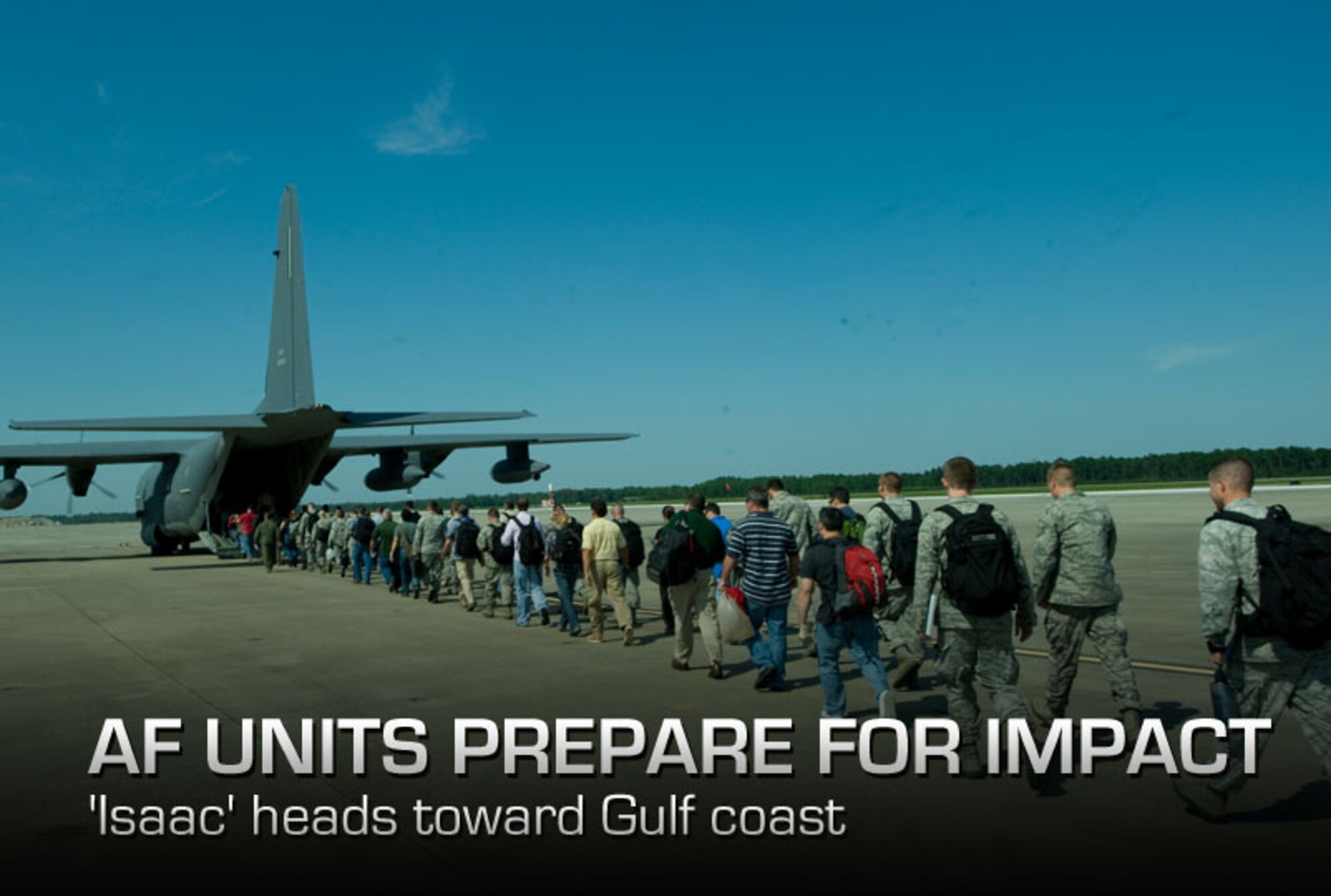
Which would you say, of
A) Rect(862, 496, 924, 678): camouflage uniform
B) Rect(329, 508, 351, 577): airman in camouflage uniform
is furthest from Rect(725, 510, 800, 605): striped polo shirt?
Rect(329, 508, 351, 577): airman in camouflage uniform

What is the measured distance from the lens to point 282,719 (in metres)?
7.71

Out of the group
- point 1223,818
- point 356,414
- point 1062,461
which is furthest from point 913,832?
point 356,414

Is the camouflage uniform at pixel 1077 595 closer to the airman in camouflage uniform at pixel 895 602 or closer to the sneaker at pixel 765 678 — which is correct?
the airman in camouflage uniform at pixel 895 602

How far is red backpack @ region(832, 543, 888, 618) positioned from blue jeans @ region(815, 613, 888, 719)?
0.30 feet

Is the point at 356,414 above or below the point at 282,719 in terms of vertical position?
above

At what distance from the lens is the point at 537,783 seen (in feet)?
19.3

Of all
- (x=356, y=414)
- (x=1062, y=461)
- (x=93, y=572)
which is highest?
(x=356, y=414)

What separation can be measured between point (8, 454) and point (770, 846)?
30752 millimetres

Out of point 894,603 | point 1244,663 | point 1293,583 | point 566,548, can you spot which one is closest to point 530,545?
point 566,548

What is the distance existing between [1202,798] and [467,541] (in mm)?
11598

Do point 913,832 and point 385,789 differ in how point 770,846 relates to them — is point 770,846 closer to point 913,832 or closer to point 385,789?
point 913,832

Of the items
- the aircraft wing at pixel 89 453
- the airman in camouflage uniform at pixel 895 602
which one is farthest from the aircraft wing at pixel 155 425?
the airman in camouflage uniform at pixel 895 602

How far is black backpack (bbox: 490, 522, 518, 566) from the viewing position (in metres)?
13.7

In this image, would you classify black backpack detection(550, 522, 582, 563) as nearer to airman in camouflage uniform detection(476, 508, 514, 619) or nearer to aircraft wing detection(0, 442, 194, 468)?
airman in camouflage uniform detection(476, 508, 514, 619)
